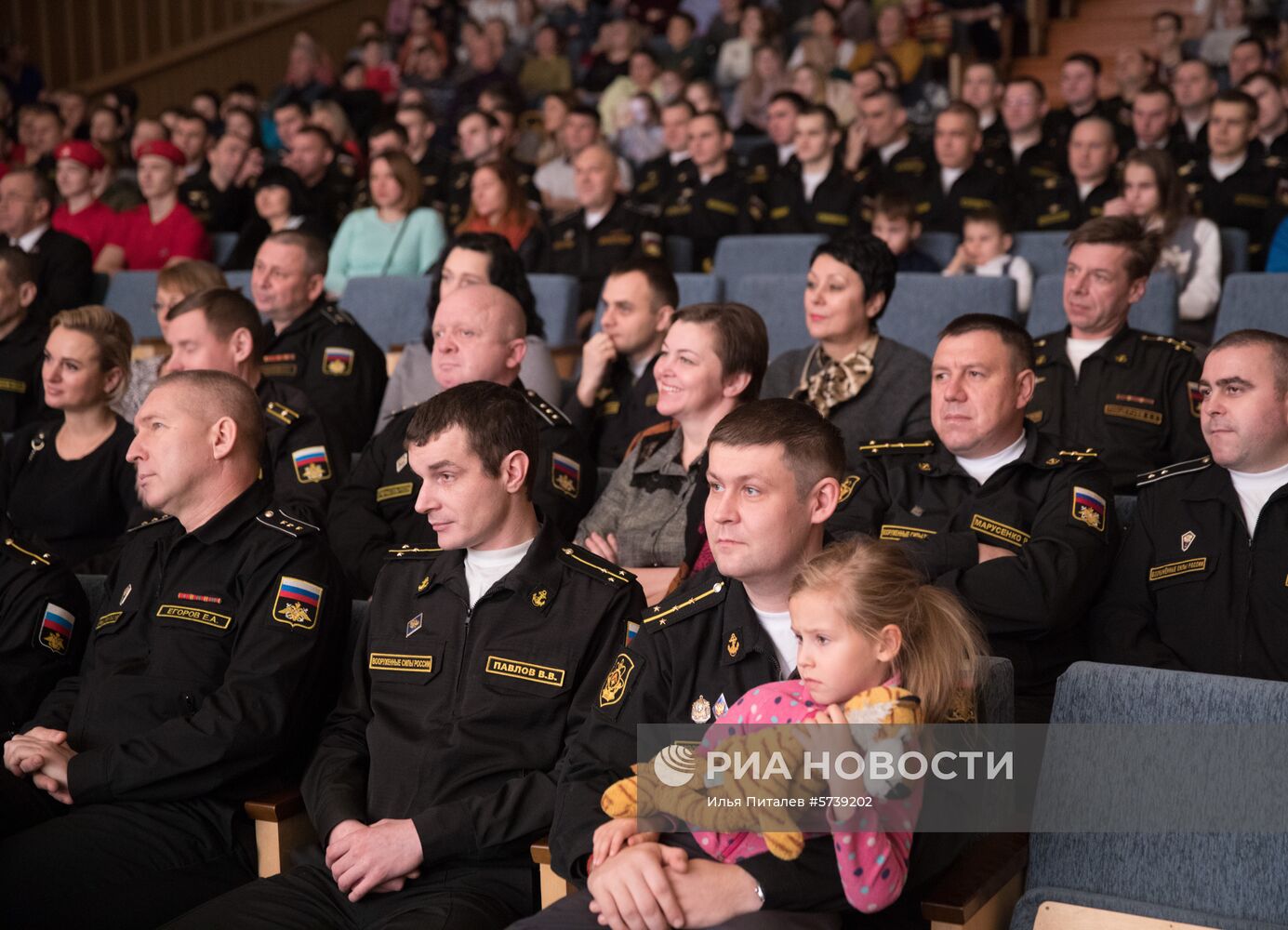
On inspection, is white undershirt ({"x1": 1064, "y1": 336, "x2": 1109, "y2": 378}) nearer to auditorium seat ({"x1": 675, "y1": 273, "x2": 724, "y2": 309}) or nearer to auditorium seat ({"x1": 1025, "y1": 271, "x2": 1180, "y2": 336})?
auditorium seat ({"x1": 1025, "y1": 271, "x2": 1180, "y2": 336})

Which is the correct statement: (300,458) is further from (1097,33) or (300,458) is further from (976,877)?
(1097,33)

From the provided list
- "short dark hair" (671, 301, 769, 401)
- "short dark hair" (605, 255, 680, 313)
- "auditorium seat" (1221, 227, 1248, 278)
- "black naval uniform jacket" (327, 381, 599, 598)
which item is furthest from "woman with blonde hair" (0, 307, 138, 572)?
"auditorium seat" (1221, 227, 1248, 278)

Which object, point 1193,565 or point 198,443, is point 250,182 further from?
point 1193,565

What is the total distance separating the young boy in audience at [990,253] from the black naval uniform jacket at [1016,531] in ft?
7.29

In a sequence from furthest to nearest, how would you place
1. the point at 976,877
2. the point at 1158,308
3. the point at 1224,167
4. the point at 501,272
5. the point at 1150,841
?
1. the point at 1224,167
2. the point at 1158,308
3. the point at 501,272
4. the point at 1150,841
5. the point at 976,877

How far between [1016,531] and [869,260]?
43.8 inches

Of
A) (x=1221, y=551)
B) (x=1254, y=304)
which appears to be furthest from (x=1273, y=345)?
(x=1254, y=304)

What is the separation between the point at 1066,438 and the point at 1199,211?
2.37m

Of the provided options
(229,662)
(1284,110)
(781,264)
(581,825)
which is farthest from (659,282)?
(1284,110)

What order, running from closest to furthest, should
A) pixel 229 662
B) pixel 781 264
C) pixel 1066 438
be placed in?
pixel 229 662 < pixel 1066 438 < pixel 781 264

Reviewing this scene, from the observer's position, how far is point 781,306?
444 centimetres

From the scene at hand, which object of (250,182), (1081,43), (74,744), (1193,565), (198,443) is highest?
→ (1081,43)

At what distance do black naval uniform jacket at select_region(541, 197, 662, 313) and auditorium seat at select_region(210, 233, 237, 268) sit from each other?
1.63 m

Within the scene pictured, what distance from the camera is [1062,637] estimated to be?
8.43 ft
